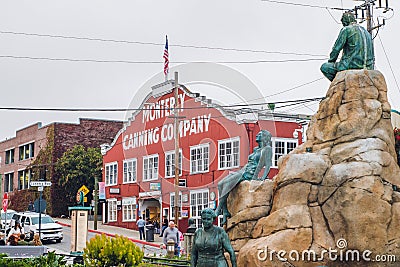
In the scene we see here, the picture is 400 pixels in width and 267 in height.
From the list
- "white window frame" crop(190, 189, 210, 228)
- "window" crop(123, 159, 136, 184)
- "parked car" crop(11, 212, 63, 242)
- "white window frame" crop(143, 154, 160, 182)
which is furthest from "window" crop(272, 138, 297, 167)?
"window" crop(123, 159, 136, 184)

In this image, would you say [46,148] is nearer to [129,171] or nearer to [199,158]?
[129,171]

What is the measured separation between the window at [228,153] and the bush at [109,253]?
73.2 feet

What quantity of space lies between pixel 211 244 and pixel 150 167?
33.9 m

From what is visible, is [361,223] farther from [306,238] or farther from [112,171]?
[112,171]

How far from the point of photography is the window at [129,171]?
46219 millimetres

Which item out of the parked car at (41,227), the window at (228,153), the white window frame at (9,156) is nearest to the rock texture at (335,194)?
the parked car at (41,227)

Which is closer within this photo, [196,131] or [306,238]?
[306,238]

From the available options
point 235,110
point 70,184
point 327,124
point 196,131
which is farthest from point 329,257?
point 70,184

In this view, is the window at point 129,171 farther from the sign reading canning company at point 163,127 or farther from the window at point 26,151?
the window at point 26,151

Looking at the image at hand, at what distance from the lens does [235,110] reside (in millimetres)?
35250

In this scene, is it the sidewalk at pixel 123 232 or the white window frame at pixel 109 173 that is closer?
the sidewalk at pixel 123 232

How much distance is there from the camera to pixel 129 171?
154 feet

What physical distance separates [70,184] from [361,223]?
1742 inches

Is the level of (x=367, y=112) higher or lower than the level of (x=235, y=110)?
lower
